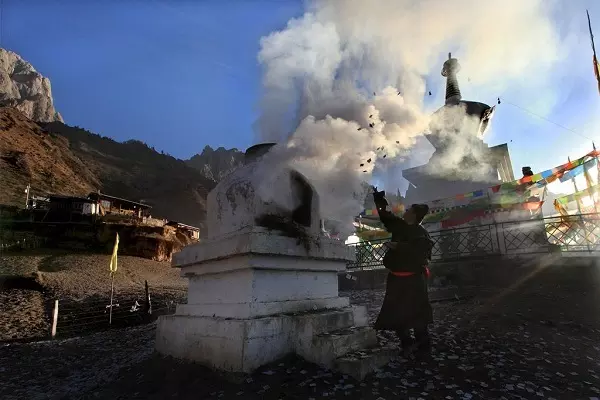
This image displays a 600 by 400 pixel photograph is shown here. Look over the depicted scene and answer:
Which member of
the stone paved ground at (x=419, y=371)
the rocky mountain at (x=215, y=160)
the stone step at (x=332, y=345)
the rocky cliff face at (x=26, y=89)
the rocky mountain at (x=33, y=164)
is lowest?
the stone paved ground at (x=419, y=371)

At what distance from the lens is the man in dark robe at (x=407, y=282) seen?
4379mm

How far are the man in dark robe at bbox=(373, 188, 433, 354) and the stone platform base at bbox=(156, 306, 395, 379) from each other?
0.35 meters

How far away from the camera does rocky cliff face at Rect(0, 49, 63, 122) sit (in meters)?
106

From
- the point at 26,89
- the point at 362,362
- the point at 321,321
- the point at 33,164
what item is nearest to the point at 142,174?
the point at 33,164

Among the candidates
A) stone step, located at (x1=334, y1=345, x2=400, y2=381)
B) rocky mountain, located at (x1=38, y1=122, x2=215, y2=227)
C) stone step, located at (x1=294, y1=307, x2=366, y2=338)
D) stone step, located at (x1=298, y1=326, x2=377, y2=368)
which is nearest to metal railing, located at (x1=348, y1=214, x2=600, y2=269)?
stone step, located at (x1=294, y1=307, x2=366, y2=338)

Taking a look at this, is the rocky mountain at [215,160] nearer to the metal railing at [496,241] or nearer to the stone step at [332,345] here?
the metal railing at [496,241]

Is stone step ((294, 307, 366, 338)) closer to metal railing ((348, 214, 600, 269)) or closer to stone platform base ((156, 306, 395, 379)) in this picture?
stone platform base ((156, 306, 395, 379))

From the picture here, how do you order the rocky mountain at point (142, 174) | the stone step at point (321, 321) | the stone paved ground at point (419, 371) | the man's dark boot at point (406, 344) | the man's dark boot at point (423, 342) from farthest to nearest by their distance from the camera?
1. the rocky mountain at point (142, 174)
2. the man's dark boot at point (423, 342)
3. the man's dark boot at point (406, 344)
4. the stone step at point (321, 321)
5. the stone paved ground at point (419, 371)

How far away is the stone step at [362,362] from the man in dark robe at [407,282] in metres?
0.45

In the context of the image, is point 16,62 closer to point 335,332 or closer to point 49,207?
point 49,207

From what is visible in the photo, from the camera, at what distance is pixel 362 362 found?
355 cm

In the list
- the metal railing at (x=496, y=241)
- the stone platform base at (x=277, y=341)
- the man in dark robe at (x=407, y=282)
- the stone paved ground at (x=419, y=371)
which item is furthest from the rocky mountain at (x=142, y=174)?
the man in dark robe at (x=407, y=282)

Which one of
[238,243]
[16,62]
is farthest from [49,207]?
[16,62]

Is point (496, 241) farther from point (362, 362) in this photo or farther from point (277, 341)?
point (277, 341)
